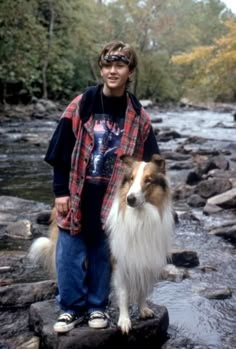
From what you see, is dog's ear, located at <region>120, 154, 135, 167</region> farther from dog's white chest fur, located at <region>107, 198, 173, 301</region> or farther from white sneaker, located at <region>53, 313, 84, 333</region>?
white sneaker, located at <region>53, 313, 84, 333</region>

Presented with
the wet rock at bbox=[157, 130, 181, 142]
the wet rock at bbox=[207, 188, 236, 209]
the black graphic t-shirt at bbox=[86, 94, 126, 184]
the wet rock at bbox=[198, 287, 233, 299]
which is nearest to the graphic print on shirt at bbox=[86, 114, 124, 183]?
the black graphic t-shirt at bbox=[86, 94, 126, 184]

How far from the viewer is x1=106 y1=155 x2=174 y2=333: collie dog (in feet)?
10.7

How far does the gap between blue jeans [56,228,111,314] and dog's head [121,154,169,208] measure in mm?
436

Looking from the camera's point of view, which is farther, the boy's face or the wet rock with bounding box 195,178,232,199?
the wet rock with bounding box 195,178,232,199

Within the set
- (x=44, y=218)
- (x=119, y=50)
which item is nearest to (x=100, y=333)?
(x=119, y=50)

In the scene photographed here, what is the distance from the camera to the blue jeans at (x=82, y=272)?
3.47 meters

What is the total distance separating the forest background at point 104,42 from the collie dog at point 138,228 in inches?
491

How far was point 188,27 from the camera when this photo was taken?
4831 cm

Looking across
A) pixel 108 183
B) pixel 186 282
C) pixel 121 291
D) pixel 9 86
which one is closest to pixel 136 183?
pixel 108 183

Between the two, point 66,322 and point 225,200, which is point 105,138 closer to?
point 66,322

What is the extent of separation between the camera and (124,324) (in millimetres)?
3605

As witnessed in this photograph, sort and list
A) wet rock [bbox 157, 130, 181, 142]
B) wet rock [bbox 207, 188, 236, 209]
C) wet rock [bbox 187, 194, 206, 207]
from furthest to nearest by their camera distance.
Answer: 1. wet rock [bbox 157, 130, 181, 142]
2. wet rock [bbox 187, 194, 206, 207]
3. wet rock [bbox 207, 188, 236, 209]

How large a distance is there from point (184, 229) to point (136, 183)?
4.02 meters

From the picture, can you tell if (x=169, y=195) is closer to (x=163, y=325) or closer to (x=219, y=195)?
(x=163, y=325)
